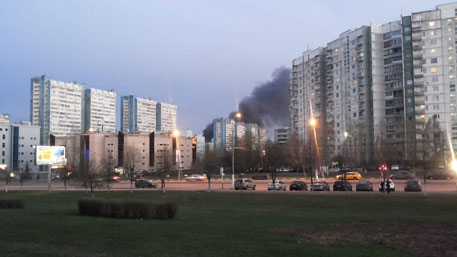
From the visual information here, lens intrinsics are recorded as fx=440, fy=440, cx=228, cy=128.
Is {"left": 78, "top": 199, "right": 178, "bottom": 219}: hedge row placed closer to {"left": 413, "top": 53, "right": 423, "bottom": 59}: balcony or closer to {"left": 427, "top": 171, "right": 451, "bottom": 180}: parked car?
{"left": 427, "top": 171, "right": 451, "bottom": 180}: parked car

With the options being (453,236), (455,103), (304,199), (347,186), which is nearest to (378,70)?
(455,103)

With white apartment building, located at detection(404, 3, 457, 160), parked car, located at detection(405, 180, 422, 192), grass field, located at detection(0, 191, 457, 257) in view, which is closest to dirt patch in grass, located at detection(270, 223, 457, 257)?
grass field, located at detection(0, 191, 457, 257)

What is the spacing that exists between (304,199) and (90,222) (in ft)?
65.2

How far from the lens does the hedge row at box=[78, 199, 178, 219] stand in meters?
18.3

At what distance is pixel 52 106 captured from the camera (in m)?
171

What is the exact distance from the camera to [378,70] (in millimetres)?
112312

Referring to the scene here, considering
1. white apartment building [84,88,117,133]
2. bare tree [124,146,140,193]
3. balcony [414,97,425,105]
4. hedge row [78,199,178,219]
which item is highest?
white apartment building [84,88,117,133]

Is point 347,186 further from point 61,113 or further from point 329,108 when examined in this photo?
point 61,113

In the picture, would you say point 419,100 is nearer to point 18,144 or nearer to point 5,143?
point 18,144

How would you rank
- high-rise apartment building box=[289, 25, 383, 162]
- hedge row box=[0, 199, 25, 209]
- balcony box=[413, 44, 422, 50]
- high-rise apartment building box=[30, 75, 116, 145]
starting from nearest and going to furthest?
hedge row box=[0, 199, 25, 209], balcony box=[413, 44, 422, 50], high-rise apartment building box=[289, 25, 383, 162], high-rise apartment building box=[30, 75, 116, 145]

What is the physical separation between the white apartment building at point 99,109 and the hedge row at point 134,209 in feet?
548

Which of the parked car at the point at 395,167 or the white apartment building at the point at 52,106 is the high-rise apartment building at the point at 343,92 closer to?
the parked car at the point at 395,167

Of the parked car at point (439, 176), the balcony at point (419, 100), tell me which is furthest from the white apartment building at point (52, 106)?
the parked car at point (439, 176)

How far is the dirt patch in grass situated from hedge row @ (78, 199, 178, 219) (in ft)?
17.1
